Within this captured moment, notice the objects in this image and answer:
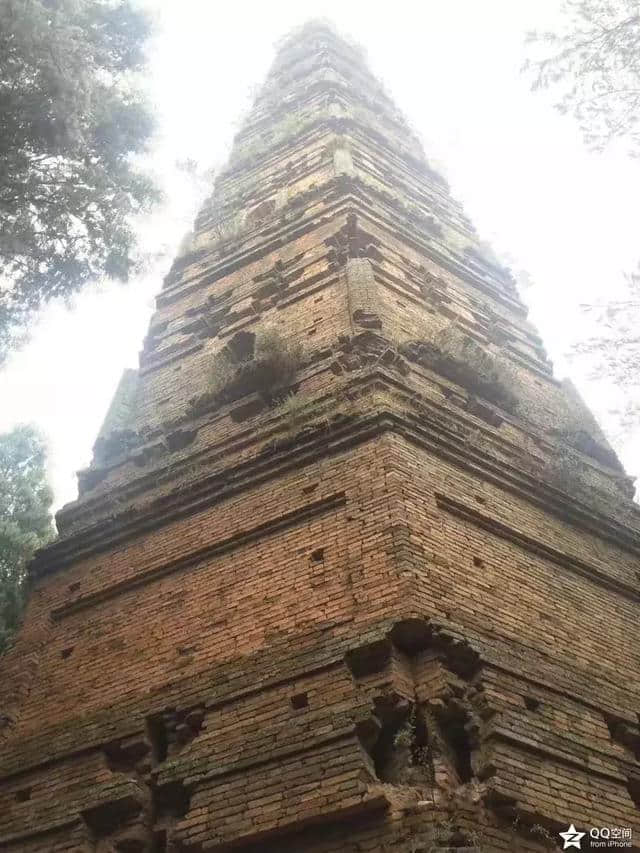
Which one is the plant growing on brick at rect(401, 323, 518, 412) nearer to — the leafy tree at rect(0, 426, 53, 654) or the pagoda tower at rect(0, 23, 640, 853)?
the pagoda tower at rect(0, 23, 640, 853)

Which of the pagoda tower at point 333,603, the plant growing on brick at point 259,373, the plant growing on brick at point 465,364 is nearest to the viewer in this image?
the pagoda tower at point 333,603

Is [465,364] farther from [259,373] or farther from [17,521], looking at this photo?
[17,521]

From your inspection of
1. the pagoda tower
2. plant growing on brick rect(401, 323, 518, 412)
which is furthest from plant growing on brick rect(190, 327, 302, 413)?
plant growing on brick rect(401, 323, 518, 412)

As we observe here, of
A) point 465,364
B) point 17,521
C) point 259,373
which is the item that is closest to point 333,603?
point 259,373

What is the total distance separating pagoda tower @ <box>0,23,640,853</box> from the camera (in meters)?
5.04

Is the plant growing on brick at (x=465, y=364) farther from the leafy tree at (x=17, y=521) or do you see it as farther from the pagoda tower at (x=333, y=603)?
the leafy tree at (x=17, y=521)

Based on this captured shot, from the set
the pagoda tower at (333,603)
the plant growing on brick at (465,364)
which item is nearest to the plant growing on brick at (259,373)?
the pagoda tower at (333,603)

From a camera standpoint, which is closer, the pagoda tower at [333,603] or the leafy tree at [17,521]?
the pagoda tower at [333,603]

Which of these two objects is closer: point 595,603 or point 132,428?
point 595,603

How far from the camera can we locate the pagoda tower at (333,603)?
5.04 meters

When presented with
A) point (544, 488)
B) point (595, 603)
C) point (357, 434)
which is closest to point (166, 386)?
point (357, 434)

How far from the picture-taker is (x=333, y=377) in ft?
28.3

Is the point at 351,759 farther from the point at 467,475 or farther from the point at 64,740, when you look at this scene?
the point at 467,475

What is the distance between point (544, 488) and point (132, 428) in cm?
508
